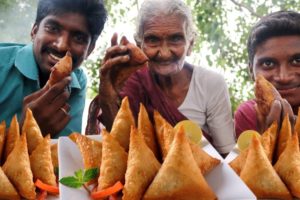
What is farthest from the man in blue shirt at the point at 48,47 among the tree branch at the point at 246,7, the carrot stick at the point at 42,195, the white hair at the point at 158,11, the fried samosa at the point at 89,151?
the tree branch at the point at 246,7

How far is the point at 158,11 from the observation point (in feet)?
5.71

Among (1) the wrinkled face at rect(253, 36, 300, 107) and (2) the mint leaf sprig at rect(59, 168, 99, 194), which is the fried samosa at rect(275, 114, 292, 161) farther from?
(1) the wrinkled face at rect(253, 36, 300, 107)

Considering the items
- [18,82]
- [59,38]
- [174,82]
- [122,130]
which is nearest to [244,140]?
[122,130]

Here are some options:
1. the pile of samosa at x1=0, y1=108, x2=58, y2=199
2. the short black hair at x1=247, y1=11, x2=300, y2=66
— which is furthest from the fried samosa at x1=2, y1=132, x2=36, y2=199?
the short black hair at x1=247, y1=11, x2=300, y2=66

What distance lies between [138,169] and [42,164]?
23cm

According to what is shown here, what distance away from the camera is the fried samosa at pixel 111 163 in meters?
0.81

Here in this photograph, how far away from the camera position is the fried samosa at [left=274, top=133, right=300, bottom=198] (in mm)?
825

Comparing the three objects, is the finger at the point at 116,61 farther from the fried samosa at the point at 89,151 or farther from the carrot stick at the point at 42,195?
the carrot stick at the point at 42,195

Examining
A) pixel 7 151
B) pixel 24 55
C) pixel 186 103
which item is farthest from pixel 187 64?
pixel 7 151

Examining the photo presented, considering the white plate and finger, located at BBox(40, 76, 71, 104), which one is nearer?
the white plate

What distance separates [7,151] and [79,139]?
17cm

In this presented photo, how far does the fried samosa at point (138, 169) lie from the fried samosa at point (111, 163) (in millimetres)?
35

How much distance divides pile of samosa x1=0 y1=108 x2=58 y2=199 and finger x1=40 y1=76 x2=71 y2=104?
12.2 inches

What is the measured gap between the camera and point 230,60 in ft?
11.4
